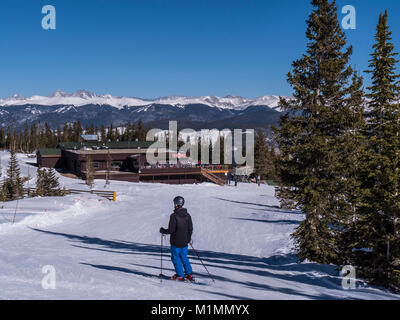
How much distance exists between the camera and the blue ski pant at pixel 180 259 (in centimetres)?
865

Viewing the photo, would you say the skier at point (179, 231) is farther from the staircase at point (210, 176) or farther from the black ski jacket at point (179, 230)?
the staircase at point (210, 176)

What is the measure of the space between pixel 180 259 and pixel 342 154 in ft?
29.5

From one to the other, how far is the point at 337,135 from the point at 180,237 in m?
9.72

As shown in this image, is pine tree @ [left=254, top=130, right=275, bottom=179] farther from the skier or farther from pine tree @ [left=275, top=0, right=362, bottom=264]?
the skier

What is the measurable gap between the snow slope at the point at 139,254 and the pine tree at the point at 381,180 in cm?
130

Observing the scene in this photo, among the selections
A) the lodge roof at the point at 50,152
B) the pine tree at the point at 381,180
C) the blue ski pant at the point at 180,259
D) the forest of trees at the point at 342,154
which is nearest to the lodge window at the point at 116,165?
the lodge roof at the point at 50,152

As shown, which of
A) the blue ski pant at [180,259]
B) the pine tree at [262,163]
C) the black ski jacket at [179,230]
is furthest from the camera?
the pine tree at [262,163]

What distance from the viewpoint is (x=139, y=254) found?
46.4ft

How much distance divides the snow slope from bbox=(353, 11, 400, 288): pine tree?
130cm

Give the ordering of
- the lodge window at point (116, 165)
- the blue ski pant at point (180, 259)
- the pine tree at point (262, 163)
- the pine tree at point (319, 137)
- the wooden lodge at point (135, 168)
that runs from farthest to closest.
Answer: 1. the pine tree at point (262, 163)
2. the lodge window at point (116, 165)
3. the wooden lodge at point (135, 168)
4. the pine tree at point (319, 137)
5. the blue ski pant at point (180, 259)

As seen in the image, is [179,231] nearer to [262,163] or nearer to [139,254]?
[139,254]

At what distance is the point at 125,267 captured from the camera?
10883 mm

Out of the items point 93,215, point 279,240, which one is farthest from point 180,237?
point 93,215
